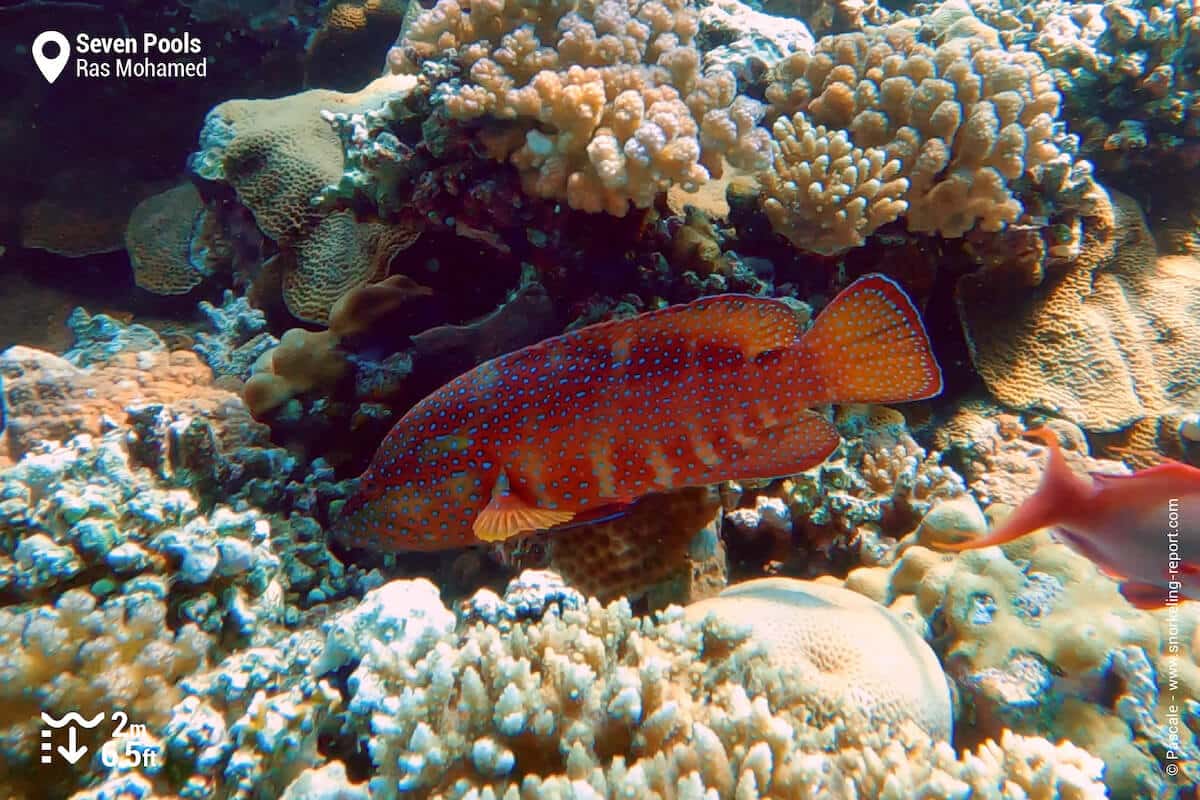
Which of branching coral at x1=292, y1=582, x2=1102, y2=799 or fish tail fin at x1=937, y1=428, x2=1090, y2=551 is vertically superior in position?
fish tail fin at x1=937, y1=428, x2=1090, y2=551

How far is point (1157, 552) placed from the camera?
2.99 meters

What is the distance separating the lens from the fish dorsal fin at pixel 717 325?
3.10 m

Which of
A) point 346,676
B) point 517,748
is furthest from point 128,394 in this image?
point 517,748

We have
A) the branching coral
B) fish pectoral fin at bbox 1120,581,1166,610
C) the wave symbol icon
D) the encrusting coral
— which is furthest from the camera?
the encrusting coral

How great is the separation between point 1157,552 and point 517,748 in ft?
9.90

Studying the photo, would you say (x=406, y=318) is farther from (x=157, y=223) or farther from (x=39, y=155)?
(x=39, y=155)

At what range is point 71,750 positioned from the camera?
2443mm

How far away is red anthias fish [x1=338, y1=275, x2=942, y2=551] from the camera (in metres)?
3.07

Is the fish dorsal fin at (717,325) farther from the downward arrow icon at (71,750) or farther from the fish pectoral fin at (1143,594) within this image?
the downward arrow icon at (71,750)

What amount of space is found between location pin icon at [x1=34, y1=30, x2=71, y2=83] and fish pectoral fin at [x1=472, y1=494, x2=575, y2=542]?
7.52 metres

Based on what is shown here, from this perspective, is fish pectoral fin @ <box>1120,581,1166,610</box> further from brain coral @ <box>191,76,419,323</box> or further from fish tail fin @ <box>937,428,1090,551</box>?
brain coral @ <box>191,76,419,323</box>

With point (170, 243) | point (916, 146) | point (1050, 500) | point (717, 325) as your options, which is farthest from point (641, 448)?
point (170, 243)

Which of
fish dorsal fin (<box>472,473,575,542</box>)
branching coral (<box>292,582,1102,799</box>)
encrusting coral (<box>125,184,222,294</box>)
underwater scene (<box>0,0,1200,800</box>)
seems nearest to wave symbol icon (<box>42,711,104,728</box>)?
underwater scene (<box>0,0,1200,800</box>)

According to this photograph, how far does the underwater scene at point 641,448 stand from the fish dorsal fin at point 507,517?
1.7 inches
